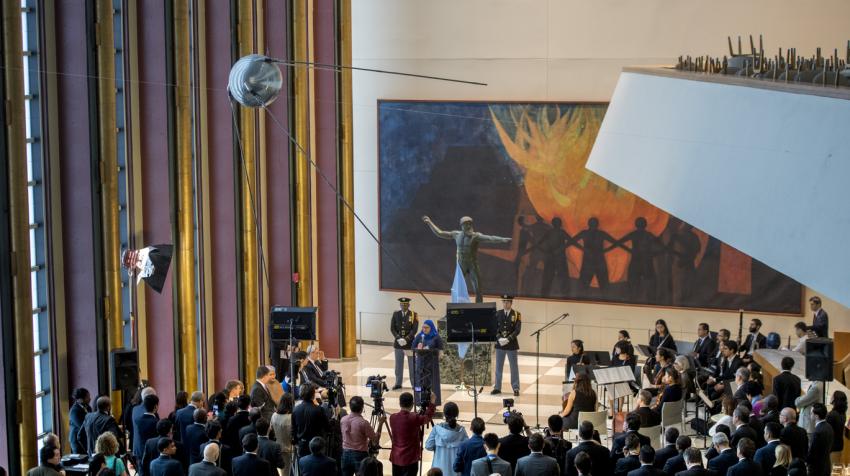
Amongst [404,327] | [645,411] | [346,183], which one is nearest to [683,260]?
[404,327]

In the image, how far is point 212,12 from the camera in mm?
16141

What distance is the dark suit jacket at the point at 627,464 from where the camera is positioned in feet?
29.8

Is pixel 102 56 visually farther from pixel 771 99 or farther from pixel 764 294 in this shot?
pixel 764 294

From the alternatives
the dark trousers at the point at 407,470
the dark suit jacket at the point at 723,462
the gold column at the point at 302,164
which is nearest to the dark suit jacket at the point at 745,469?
the dark suit jacket at the point at 723,462

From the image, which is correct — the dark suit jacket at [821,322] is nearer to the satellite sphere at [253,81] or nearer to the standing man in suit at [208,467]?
the satellite sphere at [253,81]

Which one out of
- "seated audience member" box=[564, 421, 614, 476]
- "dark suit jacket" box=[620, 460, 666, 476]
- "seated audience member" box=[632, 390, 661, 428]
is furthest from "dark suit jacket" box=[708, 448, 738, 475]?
"seated audience member" box=[632, 390, 661, 428]

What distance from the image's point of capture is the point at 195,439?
10.3 meters

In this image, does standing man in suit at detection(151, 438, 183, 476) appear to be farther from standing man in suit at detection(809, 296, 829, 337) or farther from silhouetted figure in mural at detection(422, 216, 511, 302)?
standing man in suit at detection(809, 296, 829, 337)

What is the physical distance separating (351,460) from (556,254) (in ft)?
32.7

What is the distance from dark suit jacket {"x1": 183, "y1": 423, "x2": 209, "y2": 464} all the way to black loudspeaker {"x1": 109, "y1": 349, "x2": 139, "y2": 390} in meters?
2.94

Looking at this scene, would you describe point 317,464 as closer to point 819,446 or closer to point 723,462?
point 723,462

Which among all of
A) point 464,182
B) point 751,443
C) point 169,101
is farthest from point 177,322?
point 751,443

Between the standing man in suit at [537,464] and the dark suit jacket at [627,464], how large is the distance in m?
0.55

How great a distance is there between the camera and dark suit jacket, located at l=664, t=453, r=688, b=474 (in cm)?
928
